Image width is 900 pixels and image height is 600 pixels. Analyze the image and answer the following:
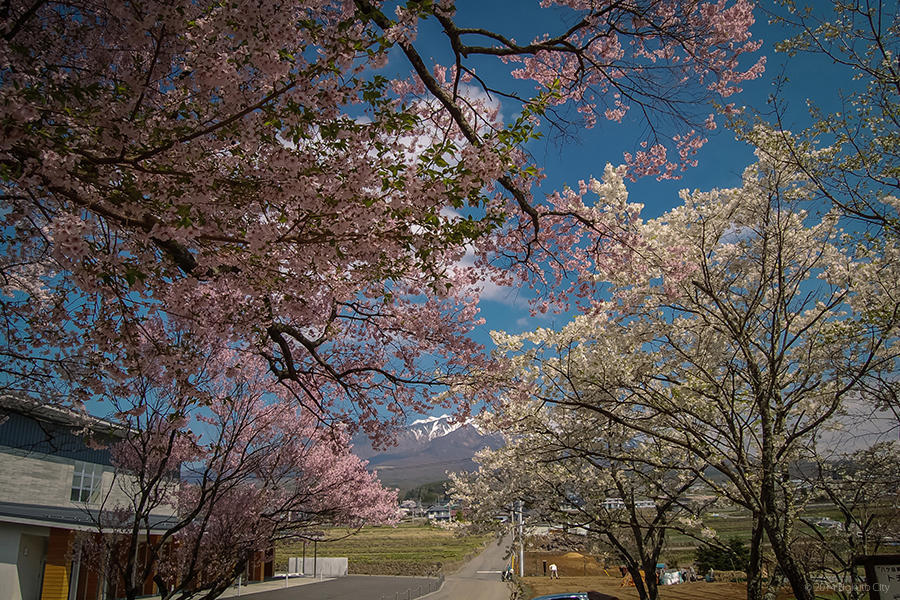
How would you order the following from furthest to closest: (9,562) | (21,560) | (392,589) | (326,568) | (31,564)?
1. (326,568)
2. (392,589)
3. (31,564)
4. (21,560)
5. (9,562)

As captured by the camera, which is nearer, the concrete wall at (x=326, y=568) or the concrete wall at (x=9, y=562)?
the concrete wall at (x=9, y=562)

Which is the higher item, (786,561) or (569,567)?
(786,561)

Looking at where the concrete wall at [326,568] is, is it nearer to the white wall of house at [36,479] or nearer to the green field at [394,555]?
the green field at [394,555]

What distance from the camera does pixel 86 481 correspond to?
22078mm

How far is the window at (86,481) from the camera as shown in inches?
853

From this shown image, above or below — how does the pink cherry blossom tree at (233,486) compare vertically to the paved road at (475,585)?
above

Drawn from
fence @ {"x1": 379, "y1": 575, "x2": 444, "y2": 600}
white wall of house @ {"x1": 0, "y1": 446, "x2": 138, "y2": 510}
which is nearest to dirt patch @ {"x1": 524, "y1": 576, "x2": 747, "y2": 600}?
fence @ {"x1": 379, "y1": 575, "x2": 444, "y2": 600}

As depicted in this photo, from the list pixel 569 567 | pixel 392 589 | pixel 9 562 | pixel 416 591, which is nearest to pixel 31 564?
pixel 9 562

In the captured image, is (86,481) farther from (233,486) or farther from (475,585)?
(475,585)

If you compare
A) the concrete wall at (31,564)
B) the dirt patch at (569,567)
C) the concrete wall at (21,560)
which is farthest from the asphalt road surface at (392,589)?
the concrete wall at (21,560)

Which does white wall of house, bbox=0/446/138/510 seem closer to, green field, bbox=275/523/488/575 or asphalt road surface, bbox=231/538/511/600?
asphalt road surface, bbox=231/538/511/600

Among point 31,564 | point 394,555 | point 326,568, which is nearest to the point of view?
point 31,564

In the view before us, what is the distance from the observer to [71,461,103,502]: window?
71.1 ft

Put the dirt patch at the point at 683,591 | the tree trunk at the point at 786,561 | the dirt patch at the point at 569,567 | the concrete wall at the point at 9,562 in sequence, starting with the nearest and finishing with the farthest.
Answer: the tree trunk at the point at 786,561, the concrete wall at the point at 9,562, the dirt patch at the point at 683,591, the dirt patch at the point at 569,567
